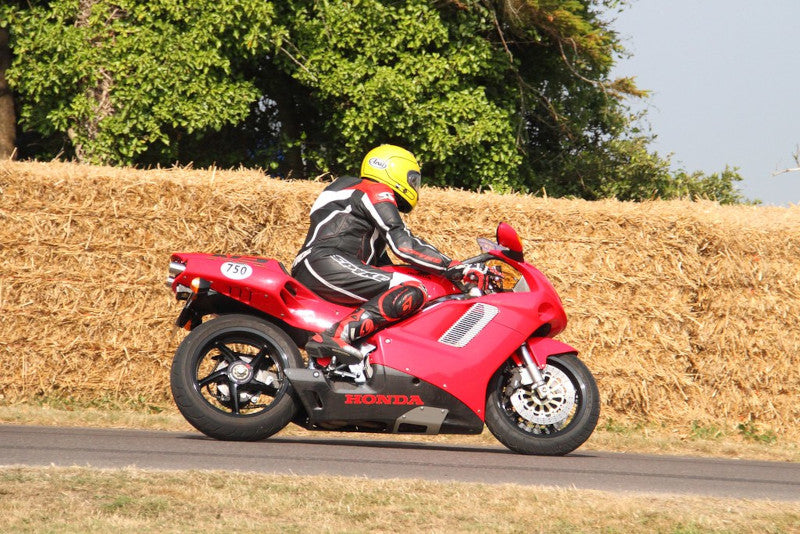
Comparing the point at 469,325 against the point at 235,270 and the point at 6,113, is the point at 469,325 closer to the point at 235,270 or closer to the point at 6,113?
the point at 235,270

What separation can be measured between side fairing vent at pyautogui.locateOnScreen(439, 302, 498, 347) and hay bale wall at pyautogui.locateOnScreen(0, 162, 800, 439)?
3.29 metres

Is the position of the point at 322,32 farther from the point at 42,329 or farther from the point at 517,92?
the point at 42,329

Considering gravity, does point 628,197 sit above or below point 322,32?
below

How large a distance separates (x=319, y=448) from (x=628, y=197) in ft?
57.1

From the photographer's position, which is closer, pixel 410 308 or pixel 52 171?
pixel 410 308

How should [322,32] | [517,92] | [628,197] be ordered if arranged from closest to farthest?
[322,32]
[517,92]
[628,197]

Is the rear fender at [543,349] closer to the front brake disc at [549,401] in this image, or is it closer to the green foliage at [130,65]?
the front brake disc at [549,401]

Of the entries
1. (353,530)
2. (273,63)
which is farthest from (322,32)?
(353,530)

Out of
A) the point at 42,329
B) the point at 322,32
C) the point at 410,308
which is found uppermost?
the point at 322,32

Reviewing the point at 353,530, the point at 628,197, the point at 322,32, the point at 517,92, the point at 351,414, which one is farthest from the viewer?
the point at 628,197

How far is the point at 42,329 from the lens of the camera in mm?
10016

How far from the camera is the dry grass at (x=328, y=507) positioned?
4.52 m

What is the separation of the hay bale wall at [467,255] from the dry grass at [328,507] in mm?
4703

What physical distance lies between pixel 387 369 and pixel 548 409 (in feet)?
3.72
